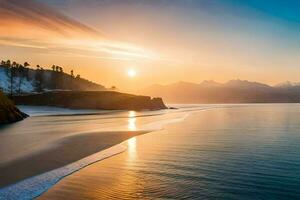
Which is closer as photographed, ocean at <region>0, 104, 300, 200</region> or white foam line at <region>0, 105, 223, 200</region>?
white foam line at <region>0, 105, 223, 200</region>

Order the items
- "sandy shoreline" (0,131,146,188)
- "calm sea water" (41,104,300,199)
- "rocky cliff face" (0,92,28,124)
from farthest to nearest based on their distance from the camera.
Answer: "rocky cliff face" (0,92,28,124) → "sandy shoreline" (0,131,146,188) → "calm sea water" (41,104,300,199)

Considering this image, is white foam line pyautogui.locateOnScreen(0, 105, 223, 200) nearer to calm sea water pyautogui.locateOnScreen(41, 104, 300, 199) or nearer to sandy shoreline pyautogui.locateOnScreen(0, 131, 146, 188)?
calm sea water pyautogui.locateOnScreen(41, 104, 300, 199)

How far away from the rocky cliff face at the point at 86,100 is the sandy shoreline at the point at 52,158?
121 meters

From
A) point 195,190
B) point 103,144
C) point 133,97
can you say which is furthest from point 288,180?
point 133,97

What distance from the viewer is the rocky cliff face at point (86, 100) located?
161m

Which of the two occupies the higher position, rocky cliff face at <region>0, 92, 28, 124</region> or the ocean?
rocky cliff face at <region>0, 92, 28, 124</region>

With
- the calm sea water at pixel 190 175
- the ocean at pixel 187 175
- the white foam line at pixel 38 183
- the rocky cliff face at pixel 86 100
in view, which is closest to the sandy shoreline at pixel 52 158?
the white foam line at pixel 38 183

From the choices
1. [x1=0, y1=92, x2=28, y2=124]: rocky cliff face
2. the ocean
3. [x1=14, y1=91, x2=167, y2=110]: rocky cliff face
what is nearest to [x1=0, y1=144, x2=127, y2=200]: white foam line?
the ocean

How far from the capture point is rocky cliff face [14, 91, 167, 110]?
161 m

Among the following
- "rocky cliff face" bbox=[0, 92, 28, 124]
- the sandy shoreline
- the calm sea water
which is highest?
"rocky cliff face" bbox=[0, 92, 28, 124]

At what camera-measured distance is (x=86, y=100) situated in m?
166

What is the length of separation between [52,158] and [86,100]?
13803 centimetres

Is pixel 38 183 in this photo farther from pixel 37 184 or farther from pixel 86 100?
pixel 86 100

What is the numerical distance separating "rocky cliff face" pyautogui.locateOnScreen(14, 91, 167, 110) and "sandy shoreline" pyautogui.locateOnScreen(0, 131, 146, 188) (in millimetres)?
120903
